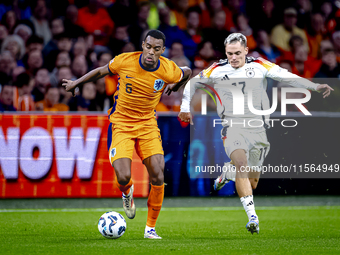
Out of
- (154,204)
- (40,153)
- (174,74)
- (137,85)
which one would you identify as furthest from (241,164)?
(40,153)

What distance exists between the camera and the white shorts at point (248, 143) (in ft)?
21.6

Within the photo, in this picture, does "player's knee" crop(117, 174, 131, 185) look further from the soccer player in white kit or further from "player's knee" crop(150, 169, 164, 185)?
the soccer player in white kit

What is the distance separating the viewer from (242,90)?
674 cm

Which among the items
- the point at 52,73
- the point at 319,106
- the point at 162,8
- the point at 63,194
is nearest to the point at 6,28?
the point at 52,73

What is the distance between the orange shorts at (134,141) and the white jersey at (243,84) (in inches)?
22.6

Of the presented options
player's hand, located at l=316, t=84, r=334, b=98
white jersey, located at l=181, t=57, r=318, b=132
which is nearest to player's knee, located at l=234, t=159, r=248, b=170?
white jersey, located at l=181, t=57, r=318, b=132

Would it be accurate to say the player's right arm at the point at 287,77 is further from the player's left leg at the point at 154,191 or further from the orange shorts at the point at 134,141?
the player's left leg at the point at 154,191

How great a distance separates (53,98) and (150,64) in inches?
141

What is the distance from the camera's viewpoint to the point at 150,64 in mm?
6316

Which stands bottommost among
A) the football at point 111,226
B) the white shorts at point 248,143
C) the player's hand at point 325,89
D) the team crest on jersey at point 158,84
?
the football at point 111,226

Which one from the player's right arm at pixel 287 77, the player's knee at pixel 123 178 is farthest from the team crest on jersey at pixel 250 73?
the player's knee at pixel 123 178

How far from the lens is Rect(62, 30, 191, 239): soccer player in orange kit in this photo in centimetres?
632

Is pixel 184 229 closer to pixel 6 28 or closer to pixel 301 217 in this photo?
pixel 301 217

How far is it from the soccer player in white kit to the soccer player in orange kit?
1.38ft
